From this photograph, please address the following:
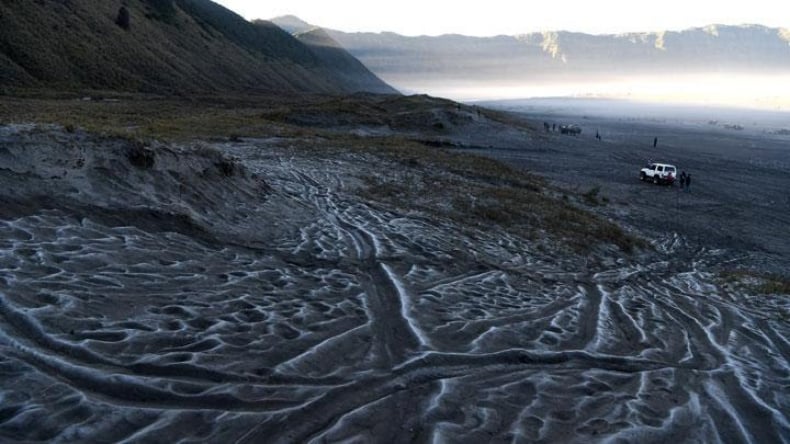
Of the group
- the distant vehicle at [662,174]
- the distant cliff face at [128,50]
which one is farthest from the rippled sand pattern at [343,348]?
the distant cliff face at [128,50]

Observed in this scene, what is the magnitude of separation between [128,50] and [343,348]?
94.7 m

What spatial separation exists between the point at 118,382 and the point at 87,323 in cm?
150

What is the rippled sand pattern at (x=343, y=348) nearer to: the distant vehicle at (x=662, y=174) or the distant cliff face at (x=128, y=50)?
the distant vehicle at (x=662, y=174)

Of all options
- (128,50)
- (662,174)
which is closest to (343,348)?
(662,174)

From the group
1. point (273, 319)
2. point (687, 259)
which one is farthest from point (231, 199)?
point (687, 259)

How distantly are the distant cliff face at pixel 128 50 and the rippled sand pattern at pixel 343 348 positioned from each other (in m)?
64.9

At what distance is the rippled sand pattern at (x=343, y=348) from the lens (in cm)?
582

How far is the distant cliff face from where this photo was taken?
6956 cm

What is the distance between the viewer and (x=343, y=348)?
7.75 meters

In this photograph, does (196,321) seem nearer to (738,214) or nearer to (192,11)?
(738,214)

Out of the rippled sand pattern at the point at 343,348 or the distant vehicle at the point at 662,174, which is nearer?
the rippled sand pattern at the point at 343,348

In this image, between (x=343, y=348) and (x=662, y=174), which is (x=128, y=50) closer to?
(x=662, y=174)

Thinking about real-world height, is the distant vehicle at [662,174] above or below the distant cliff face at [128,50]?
below

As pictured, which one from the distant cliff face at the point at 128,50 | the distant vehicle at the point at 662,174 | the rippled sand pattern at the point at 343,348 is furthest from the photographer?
the distant cliff face at the point at 128,50
